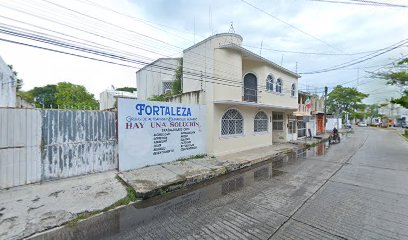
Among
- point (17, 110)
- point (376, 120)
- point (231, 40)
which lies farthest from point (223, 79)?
point (376, 120)

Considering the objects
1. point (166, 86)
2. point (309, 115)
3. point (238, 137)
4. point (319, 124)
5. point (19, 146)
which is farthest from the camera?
point (319, 124)

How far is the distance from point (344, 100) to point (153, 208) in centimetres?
4885

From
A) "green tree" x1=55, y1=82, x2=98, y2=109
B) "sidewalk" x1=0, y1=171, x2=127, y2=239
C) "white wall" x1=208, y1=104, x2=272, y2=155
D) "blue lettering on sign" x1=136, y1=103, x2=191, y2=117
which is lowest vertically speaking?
"sidewalk" x1=0, y1=171, x2=127, y2=239

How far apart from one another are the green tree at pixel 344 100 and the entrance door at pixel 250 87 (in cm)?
3768

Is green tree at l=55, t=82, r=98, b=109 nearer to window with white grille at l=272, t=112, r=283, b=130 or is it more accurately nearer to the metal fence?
the metal fence

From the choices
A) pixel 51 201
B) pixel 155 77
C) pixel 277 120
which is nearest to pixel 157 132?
pixel 51 201

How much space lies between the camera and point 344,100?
131 feet

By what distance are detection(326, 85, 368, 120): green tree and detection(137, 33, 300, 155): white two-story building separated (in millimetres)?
36175

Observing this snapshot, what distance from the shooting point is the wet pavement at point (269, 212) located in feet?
10.6

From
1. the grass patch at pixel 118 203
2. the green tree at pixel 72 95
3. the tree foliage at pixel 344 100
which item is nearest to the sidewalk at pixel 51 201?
the grass patch at pixel 118 203

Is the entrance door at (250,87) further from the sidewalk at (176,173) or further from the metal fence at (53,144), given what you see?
the metal fence at (53,144)

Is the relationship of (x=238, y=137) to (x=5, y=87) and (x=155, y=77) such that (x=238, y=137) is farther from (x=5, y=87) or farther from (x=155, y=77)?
(x=5, y=87)

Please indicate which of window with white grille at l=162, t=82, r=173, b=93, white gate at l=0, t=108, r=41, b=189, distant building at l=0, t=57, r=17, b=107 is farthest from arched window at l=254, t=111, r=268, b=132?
distant building at l=0, t=57, r=17, b=107

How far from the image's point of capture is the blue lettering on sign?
277 inches
